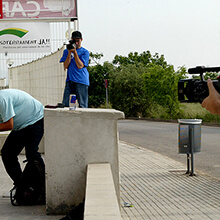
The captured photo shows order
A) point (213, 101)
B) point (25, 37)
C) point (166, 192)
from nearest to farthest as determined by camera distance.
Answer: point (213, 101) < point (166, 192) < point (25, 37)

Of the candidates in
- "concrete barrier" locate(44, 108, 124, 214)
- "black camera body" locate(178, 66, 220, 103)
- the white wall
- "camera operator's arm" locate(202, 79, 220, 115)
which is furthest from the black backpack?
the white wall

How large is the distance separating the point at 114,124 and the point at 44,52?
644 centimetres

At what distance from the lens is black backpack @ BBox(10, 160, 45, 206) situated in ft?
16.5

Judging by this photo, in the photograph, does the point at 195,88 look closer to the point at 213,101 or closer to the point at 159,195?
the point at 213,101

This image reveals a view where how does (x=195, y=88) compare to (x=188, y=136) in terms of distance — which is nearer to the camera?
(x=195, y=88)

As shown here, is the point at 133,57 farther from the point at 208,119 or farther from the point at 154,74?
the point at 208,119

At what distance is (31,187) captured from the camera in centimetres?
513

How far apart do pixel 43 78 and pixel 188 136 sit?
3.52 metres

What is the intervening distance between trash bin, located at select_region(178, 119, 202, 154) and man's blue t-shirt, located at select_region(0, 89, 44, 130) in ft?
14.0

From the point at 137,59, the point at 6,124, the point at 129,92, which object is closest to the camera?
the point at 6,124

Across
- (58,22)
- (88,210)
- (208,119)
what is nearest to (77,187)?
(88,210)

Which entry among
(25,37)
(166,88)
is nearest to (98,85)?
(166,88)

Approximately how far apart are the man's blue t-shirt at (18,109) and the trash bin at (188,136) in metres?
4.26

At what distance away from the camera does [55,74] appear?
372 inches
